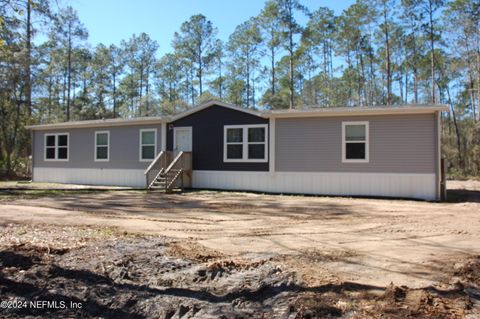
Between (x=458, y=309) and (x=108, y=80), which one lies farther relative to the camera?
(x=108, y=80)

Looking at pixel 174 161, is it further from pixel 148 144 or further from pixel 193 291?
pixel 193 291

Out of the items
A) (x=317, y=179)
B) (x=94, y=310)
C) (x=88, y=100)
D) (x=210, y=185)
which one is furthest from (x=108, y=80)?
(x=94, y=310)

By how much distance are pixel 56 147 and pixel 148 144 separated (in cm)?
563

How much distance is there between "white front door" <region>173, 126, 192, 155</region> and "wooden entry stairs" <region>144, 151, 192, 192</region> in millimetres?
369

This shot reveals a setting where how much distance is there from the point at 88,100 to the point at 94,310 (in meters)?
42.6

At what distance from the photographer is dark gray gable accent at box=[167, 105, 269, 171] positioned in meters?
15.1

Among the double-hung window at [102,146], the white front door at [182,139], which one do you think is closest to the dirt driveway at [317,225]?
the white front door at [182,139]

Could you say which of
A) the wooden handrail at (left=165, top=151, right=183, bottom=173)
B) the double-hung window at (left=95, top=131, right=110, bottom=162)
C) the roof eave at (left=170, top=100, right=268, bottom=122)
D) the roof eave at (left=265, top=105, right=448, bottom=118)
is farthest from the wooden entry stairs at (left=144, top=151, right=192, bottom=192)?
the roof eave at (left=265, top=105, right=448, bottom=118)

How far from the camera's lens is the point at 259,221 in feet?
26.0

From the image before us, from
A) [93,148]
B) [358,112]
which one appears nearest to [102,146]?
[93,148]

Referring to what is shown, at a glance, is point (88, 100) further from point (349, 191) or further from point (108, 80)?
point (349, 191)

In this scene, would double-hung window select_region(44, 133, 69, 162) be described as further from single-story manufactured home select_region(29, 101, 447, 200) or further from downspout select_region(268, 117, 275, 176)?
downspout select_region(268, 117, 275, 176)

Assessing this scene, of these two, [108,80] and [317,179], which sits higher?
[108,80]

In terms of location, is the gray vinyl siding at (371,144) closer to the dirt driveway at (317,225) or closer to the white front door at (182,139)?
the dirt driveway at (317,225)
